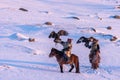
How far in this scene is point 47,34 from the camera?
3120 cm

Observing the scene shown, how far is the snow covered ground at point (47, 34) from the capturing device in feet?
64.6

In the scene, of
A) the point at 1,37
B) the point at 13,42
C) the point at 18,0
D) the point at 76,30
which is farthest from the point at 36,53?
the point at 18,0

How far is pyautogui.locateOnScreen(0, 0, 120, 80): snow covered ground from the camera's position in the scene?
19703mm

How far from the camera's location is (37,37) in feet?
99.0

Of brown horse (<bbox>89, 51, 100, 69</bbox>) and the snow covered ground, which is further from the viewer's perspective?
brown horse (<bbox>89, 51, 100, 69</bbox>)

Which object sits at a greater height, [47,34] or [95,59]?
[95,59]

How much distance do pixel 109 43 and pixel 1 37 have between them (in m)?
8.13

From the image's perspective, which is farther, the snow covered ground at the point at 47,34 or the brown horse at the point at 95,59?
the brown horse at the point at 95,59

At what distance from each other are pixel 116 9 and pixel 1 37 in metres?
26.0

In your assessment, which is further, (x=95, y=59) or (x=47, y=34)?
(x=47, y=34)

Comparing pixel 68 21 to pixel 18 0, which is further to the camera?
pixel 18 0

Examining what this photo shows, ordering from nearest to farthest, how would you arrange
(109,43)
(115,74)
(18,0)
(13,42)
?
(115,74) → (13,42) → (109,43) → (18,0)

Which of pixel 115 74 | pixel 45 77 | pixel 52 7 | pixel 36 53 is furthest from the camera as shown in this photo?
pixel 52 7

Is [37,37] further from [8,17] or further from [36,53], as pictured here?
[8,17]
